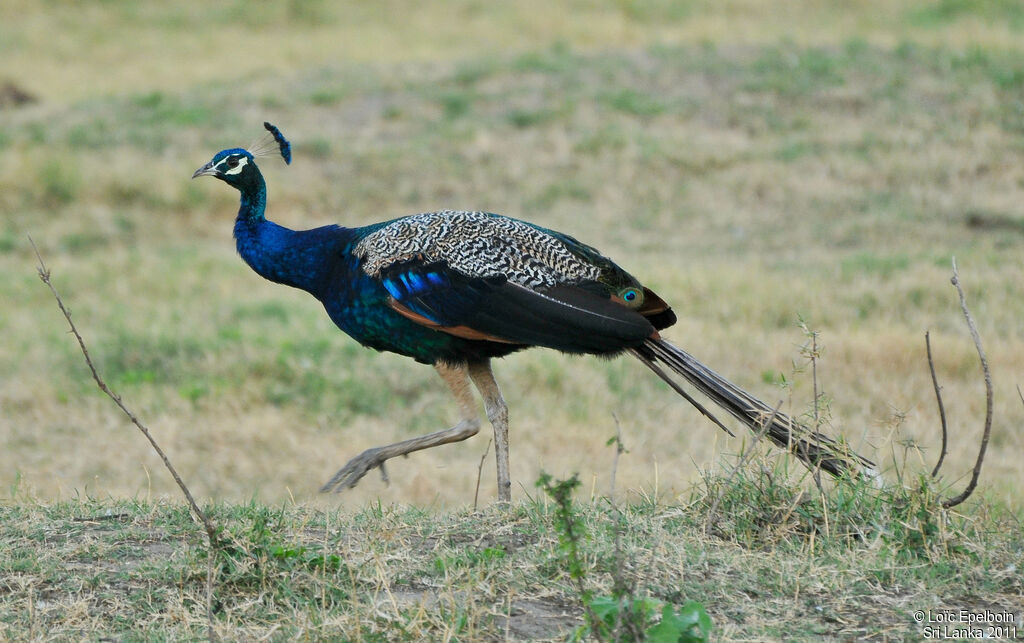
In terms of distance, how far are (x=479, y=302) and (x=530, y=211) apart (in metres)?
8.33

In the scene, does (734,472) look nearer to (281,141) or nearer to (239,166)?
(281,141)

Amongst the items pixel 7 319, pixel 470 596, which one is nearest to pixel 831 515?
pixel 470 596

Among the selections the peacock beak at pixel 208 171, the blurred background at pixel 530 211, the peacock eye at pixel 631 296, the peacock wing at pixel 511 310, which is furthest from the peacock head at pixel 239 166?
the peacock eye at pixel 631 296

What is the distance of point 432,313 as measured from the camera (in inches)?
179

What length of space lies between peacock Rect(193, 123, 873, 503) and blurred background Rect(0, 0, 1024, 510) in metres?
0.42

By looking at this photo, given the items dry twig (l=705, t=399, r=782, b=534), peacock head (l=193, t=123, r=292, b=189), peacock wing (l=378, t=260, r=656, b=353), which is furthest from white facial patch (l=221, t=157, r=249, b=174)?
dry twig (l=705, t=399, r=782, b=534)

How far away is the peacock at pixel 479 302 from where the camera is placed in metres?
4.42

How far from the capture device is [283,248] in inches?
193

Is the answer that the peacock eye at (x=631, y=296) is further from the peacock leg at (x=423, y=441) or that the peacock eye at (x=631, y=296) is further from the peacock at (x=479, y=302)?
the peacock leg at (x=423, y=441)

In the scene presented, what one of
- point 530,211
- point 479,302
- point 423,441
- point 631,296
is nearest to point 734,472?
point 631,296

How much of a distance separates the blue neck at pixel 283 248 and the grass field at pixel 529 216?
0.96m

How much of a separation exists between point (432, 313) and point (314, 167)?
9520 millimetres

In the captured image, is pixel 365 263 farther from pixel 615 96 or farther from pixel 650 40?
pixel 650 40

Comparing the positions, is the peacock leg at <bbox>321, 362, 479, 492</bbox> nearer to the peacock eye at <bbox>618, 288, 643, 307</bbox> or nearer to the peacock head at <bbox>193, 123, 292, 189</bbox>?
the peacock eye at <bbox>618, 288, 643, 307</bbox>
